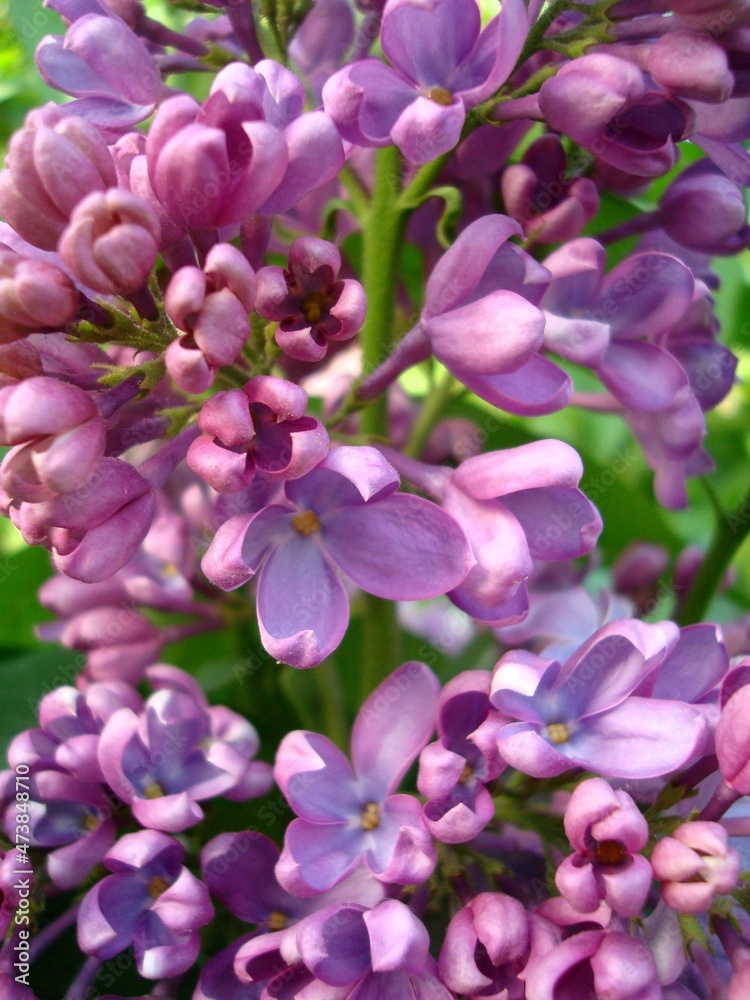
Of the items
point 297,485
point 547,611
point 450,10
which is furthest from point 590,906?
point 450,10

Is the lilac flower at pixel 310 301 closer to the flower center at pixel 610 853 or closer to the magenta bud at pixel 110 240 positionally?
the magenta bud at pixel 110 240

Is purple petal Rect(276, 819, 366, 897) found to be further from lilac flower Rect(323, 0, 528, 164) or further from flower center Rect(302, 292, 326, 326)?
lilac flower Rect(323, 0, 528, 164)

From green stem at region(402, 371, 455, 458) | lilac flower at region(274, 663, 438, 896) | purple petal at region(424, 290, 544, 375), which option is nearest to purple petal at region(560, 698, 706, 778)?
lilac flower at region(274, 663, 438, 896)

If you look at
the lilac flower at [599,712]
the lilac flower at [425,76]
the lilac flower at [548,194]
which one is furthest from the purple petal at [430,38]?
the lilac flower at [599,712]

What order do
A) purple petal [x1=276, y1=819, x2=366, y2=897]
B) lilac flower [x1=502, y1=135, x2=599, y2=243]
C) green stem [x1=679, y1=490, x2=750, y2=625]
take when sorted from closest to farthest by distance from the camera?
purple petal [x1=276, y1=819, x2=366, y2=897] → lilac flower [x1=502, y1=135, x2=599, y2=243] → green stem [x1=679, y1=490, x2=750, y2=625]

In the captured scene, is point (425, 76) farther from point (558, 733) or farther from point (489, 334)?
point (558, 733)
